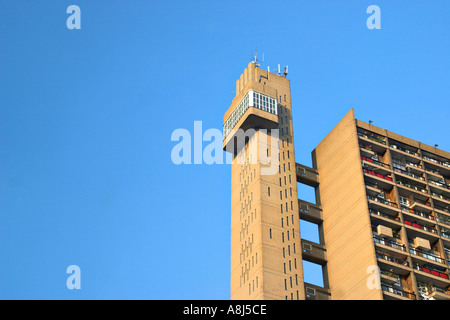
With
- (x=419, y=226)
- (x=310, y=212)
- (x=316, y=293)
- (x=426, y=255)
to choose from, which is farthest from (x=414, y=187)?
(x=316, y=293)

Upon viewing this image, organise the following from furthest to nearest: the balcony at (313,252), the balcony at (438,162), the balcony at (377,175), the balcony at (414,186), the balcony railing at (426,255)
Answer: the balcony at (438,162), the balcony at (414,186), the balcony at (377,175), the balcony at (313,252), the balcony railing at (426,255)

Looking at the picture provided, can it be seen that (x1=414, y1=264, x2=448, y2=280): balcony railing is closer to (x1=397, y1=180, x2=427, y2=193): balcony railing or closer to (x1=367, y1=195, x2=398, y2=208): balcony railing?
(x1=367, y1=195, x2=398, y2=208): balcony railing

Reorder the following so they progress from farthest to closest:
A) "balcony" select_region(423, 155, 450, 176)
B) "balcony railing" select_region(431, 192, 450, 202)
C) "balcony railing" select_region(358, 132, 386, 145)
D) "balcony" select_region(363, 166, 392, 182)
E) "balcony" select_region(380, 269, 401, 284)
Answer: "balcony" select_region(423, 155, 450, 176), "balcony railing" select_region(431, 192, 450, 202), "balcony railing" select_region(358, 132, 386, 145), "balcony" select_region(363, 166, 392, 182), "balcony" select_region(380, 269, 401, 284)

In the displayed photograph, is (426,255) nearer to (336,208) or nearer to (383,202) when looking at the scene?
(383,202)

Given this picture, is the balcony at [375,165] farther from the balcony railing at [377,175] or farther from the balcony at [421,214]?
the balcony at [421,214]

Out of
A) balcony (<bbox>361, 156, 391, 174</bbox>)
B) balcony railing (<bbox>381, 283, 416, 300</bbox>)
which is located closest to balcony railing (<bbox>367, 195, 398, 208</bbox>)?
balcony (<bbox>361, 156, 391, 174</bbox>)

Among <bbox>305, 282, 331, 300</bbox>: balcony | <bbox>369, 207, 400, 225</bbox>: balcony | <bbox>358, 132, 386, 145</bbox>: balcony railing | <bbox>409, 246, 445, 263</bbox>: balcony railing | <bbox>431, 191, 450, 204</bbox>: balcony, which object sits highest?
<bbox>358, 132, 386, 145</bbox>: balcony railing

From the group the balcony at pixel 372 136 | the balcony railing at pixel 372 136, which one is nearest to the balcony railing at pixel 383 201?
the balcony at pixel 372 136

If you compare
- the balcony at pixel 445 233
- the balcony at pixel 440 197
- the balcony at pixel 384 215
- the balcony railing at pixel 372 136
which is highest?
the balcony railing at pixel 372 136

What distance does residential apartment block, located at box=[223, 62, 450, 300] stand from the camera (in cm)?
9431

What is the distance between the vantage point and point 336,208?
10356cm

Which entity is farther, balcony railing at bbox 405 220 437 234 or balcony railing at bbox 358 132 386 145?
balcony railing at bbox 358 132 386 145

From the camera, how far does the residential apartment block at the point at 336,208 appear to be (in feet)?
309
